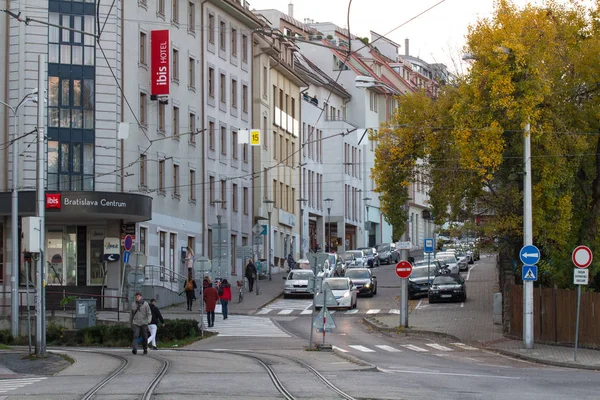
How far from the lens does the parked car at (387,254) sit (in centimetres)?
8838

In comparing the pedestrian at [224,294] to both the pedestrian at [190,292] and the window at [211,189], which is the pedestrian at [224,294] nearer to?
the pedestrian at [190,292]

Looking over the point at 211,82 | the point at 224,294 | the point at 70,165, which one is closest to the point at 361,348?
the point at 224,294

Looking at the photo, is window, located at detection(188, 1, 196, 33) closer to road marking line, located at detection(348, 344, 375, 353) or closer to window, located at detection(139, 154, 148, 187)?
window, located at detection(139, 154, 148, 187)

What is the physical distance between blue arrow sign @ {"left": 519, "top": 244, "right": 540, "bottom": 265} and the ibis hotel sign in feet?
87.7

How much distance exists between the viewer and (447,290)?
5197 centimetres

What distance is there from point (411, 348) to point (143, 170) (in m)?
23.6

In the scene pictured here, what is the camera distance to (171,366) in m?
25.2

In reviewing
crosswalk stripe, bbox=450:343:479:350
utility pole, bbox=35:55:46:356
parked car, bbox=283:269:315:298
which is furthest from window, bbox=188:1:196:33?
utility pole, bbox=35:55:46:356

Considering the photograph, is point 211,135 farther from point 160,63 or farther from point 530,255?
point 530,255

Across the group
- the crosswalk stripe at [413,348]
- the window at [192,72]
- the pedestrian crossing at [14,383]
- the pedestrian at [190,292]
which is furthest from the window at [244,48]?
the pedestrian crossing at [14,383]

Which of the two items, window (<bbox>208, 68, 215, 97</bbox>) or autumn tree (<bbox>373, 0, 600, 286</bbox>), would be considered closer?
autumn tree (<bbox>373, 0, 600, 286</bbox>)

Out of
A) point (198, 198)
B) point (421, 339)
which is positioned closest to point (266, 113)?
point (198, 198)

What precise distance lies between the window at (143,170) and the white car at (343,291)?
1001 centimetres

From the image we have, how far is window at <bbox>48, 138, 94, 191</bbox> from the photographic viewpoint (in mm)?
49750
